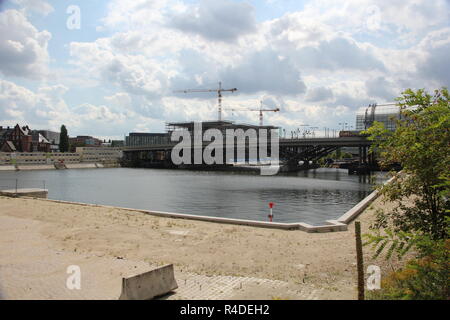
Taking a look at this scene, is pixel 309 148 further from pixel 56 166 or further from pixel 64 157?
pixel 64 157

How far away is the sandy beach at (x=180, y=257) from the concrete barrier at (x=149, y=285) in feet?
1.30

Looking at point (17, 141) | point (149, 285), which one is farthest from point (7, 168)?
point (149, 285)

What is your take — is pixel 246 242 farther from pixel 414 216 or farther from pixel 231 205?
pixel 231 205

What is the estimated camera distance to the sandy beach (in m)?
9.92

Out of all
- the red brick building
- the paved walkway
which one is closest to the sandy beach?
the paved walkway

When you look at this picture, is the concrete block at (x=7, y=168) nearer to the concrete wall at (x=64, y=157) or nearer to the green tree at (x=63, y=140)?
the concrete wall at (x=64, y=157)

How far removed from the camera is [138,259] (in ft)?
44.7

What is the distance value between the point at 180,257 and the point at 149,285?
4764mm

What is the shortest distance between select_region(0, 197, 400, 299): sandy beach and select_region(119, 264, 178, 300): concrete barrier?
1.30 ft

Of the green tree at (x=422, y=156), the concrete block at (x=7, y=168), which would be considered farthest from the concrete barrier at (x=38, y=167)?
the green tree at (x=422, y=156)

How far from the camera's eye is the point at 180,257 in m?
13.9

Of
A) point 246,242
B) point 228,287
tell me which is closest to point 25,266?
point 228,287

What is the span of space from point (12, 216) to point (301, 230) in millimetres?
17822

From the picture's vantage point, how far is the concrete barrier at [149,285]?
8.68 m
